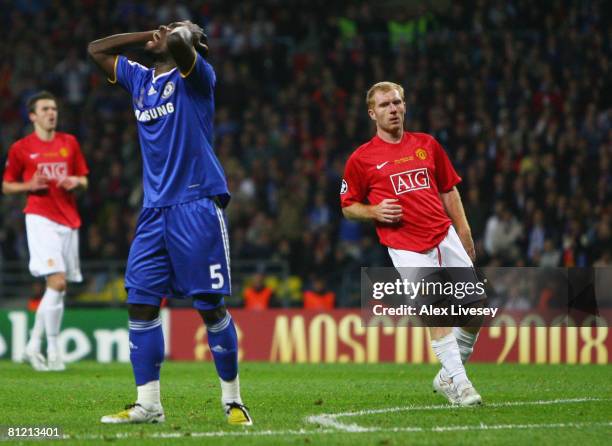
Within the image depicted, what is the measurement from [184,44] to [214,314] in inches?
64.9

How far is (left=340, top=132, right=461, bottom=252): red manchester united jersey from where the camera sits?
28.7 ft

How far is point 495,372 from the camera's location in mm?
12578

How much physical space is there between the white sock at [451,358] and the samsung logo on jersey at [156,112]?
2.73 m

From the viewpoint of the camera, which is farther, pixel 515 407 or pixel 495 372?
pixel 495 372

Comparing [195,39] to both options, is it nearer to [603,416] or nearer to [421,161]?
[421,161]

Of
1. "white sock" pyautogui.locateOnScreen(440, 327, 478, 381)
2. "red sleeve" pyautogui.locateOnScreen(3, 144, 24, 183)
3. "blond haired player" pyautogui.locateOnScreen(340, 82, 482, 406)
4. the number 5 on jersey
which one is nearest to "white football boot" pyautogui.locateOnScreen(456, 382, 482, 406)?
"blond haired player" pyautogui.locateOnScreen(340, 82, 482, 406)

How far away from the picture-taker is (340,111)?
22.0 meters

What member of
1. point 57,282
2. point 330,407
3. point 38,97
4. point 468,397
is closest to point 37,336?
point 57,282

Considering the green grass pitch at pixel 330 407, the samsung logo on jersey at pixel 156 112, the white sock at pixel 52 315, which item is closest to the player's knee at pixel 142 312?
the green grass pitch at pixel 330 407

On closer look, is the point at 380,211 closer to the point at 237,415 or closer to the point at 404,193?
the point at 404,193

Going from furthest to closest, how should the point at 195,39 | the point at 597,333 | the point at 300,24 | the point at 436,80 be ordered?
the point at 300,24 < the point at 436,80 < the point at 597,333 < the point at 195,39

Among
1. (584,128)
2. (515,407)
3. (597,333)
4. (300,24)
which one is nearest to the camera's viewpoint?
(515,407)

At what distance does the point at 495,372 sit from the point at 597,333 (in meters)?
3.29

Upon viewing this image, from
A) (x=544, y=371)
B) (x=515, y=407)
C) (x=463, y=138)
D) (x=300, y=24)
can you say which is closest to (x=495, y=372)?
(x=544, y=371)
